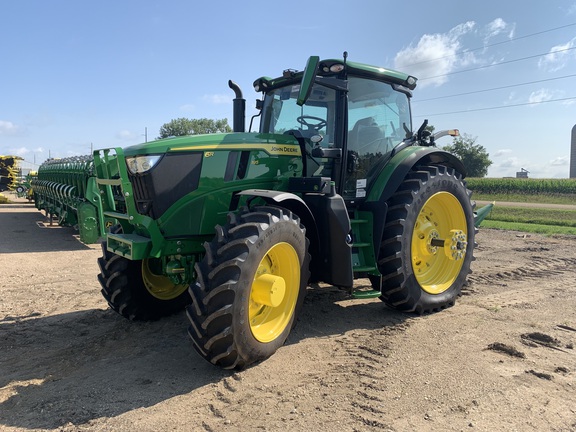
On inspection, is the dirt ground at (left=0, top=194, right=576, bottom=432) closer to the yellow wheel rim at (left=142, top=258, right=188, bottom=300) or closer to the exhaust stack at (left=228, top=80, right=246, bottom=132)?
the yellow wheel rim at (left=142, top=258, right=188, bottom=300)

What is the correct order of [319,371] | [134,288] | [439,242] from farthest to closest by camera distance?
[439,242]
[134,288]
[319,371]

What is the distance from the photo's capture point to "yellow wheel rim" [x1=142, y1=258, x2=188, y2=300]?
4.87 m

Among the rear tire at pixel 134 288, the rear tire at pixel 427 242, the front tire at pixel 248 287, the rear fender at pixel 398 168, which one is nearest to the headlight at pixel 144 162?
the front tire at pixel 248 287

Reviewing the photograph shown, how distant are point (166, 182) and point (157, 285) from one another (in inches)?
61.0

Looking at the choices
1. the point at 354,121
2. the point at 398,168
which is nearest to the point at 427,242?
the point at 398,168

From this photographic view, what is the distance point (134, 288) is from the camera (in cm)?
477

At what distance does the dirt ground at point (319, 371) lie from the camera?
2.94 metres

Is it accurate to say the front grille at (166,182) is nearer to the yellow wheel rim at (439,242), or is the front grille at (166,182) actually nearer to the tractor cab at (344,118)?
the tractor cab at (344,118)

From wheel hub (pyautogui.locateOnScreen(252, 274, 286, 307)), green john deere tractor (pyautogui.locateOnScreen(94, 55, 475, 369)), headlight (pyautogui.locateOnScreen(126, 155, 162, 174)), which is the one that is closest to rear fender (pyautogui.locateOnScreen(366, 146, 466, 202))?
green john deere tractor (pyautogui.locateOnScreen(94, 55, 475, 369))

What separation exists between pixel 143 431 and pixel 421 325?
298cm

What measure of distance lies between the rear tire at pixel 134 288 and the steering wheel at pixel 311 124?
2.25 meters

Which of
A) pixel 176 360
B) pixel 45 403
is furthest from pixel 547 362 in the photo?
pixel 45 403

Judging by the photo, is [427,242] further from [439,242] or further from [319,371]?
[319,371]

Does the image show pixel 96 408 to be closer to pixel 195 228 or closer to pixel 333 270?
pixel 195 228
